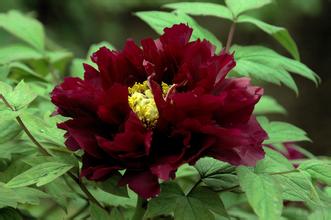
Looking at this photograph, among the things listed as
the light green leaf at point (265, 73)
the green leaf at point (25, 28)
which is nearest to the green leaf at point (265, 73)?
the light green leaf at point (265, 73)

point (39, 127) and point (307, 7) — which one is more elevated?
point (39, 127)

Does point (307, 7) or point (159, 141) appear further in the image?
point (307, 7)

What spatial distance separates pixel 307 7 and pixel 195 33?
2.85 m

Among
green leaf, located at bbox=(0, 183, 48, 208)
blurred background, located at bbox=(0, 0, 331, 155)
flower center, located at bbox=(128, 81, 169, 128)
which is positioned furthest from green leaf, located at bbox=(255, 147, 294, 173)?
blurred background, located at bbox=(0, 0, 331, 155)

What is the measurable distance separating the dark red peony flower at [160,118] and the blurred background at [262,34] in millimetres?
2388

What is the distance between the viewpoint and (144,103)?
2.09 feet

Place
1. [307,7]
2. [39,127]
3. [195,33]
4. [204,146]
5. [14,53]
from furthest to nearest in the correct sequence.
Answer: [307,7]
[14,53]
[195,33]
[39,127]
[204,146]

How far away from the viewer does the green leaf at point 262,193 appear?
0.58 m

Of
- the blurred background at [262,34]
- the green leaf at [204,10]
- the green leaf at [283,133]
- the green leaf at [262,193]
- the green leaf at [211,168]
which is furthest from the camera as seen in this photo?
the blurred background at [262,34]

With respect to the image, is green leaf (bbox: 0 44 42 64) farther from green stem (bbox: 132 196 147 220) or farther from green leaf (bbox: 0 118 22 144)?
green stem (bbox: 132 196 147 220)

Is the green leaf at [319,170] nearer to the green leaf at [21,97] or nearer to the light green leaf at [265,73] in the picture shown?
the light green leaf at [265,73]

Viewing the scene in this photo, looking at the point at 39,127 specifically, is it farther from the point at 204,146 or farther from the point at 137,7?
the point at 137,7

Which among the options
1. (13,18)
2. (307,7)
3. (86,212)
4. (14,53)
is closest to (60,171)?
(86,212)

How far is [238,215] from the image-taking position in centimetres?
89
